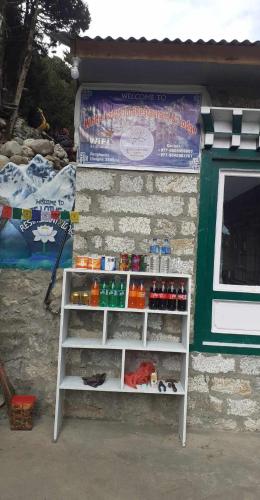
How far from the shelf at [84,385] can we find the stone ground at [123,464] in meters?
0.46

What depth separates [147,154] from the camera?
4094 millimetres

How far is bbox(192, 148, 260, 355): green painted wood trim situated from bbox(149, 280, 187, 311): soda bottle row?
31 cm

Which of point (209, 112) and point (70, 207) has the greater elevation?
point (209, 112)

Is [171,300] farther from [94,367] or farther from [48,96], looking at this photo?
[48,96]

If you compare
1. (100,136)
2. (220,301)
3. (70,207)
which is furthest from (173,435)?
(100,136)

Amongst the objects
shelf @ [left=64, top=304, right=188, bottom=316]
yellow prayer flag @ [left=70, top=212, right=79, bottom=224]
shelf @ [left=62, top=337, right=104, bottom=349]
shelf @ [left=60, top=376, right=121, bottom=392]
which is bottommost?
shelf @ [left=60, top=376, right=121, bottom=392]

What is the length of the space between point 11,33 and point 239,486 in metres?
15.9

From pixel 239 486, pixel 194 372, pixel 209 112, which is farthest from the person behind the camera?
pixel 194 372

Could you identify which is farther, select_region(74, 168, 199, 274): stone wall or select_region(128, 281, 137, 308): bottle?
select_region(74, 168, 199, 274): stone wall

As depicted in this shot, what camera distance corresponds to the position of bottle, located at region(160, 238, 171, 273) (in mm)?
3938

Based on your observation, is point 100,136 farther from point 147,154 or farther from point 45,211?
point 45,211

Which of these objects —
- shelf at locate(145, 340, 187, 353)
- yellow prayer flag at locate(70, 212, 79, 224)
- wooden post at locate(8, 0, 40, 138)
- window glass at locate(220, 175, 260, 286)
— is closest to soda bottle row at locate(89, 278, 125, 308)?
shelf at locate(145, 340, 187, 353)

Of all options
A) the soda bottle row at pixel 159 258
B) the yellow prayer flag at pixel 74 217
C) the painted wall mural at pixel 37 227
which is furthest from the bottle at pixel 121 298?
the yellow prayer flag at pixel 74 217

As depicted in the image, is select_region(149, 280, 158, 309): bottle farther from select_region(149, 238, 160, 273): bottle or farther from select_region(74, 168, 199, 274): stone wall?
select_region(74, 168, 199, 274): stone wall
